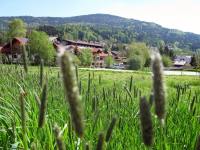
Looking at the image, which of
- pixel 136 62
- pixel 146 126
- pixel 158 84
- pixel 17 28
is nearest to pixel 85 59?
pixel 136 62

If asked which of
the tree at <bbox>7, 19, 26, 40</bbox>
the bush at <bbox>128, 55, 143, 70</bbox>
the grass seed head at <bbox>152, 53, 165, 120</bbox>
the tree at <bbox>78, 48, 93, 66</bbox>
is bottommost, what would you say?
the bush at <bbox>128, 55, 143, 70</bbox>

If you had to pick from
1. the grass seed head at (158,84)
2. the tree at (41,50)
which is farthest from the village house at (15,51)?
the grass seed head at (158,84)

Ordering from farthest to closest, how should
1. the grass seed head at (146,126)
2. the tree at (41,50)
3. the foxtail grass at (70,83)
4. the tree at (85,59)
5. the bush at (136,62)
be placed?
the bush at (136,62)
the tree at (85,59)
the tree at (41,50)
the grass seed head at (146,126)
the foxtail grass at (70,83)

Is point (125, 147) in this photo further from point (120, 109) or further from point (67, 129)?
point (120, 109)

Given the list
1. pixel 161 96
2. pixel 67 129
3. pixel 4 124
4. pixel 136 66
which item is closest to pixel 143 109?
pixel 161 96

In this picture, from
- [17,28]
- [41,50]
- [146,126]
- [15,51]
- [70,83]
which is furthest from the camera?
[17,28]

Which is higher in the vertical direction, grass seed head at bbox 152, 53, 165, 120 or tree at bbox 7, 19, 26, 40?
grass seed head at bbox 152, 53, 165, 120

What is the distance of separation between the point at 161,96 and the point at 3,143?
260 cm

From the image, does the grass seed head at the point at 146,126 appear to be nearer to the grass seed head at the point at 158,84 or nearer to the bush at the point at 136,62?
the grass seed head at the point at 158,84

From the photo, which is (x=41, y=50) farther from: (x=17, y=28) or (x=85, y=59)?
(x=17, y=28)

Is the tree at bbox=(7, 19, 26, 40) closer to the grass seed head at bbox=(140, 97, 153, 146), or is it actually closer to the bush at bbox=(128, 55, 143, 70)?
the bush at bbox=(128, 55, 143, 70)

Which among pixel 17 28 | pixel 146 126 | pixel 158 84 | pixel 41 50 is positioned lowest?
pixel 17 28

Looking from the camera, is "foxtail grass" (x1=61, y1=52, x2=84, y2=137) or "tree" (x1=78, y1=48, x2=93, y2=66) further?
"tree" (x1=78, y1=48, x2=93, y2=66)

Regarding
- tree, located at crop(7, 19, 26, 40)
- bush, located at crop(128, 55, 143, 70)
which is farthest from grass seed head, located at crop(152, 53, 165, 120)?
tree, located at crop(7, 19, 26, 40)
